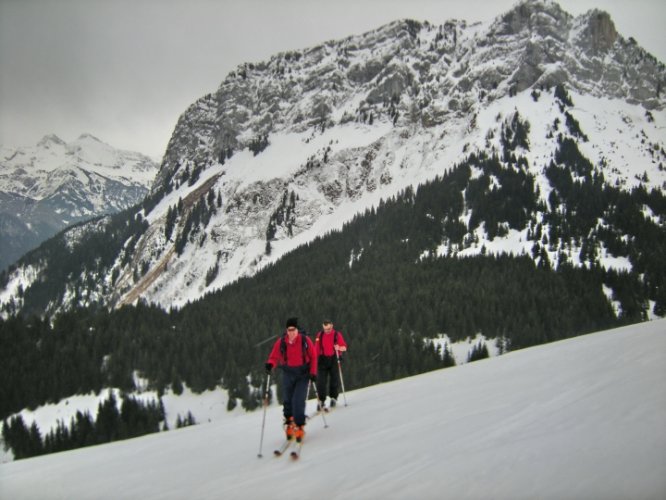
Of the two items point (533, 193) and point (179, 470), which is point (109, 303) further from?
point (179, 470)

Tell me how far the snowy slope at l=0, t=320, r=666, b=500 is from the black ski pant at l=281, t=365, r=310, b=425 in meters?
0.92

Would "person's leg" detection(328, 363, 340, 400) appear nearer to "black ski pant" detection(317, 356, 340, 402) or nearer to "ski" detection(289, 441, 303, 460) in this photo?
"black ski pant" detection(317, 356, 340, 402)

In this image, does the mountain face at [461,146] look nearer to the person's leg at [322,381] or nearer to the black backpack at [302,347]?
the person's leg at [322,381]

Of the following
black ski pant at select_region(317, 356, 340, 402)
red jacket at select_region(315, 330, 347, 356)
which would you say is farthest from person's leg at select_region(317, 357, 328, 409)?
red jacket at select_region(315, 330, 347, 356)

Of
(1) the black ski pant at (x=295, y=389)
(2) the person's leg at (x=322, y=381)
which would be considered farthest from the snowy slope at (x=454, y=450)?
(1) the black ski pant at (x=295, y=389)

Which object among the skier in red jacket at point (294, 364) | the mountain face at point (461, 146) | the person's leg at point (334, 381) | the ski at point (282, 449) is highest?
the mountain face at point (461, 146)

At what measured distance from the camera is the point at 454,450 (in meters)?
8.30

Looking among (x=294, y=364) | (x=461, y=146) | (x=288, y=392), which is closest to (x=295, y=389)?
(x=288, y=392)

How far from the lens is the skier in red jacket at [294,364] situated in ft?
39.1

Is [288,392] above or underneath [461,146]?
underneath

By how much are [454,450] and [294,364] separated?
4808 mm

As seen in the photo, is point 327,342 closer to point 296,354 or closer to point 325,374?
point 325,374

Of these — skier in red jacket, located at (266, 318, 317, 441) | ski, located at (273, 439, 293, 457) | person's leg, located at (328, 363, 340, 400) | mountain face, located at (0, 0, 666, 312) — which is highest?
mountain face, located at (0, 0, 666, 312)

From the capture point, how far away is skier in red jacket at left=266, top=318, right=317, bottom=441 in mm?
11906
